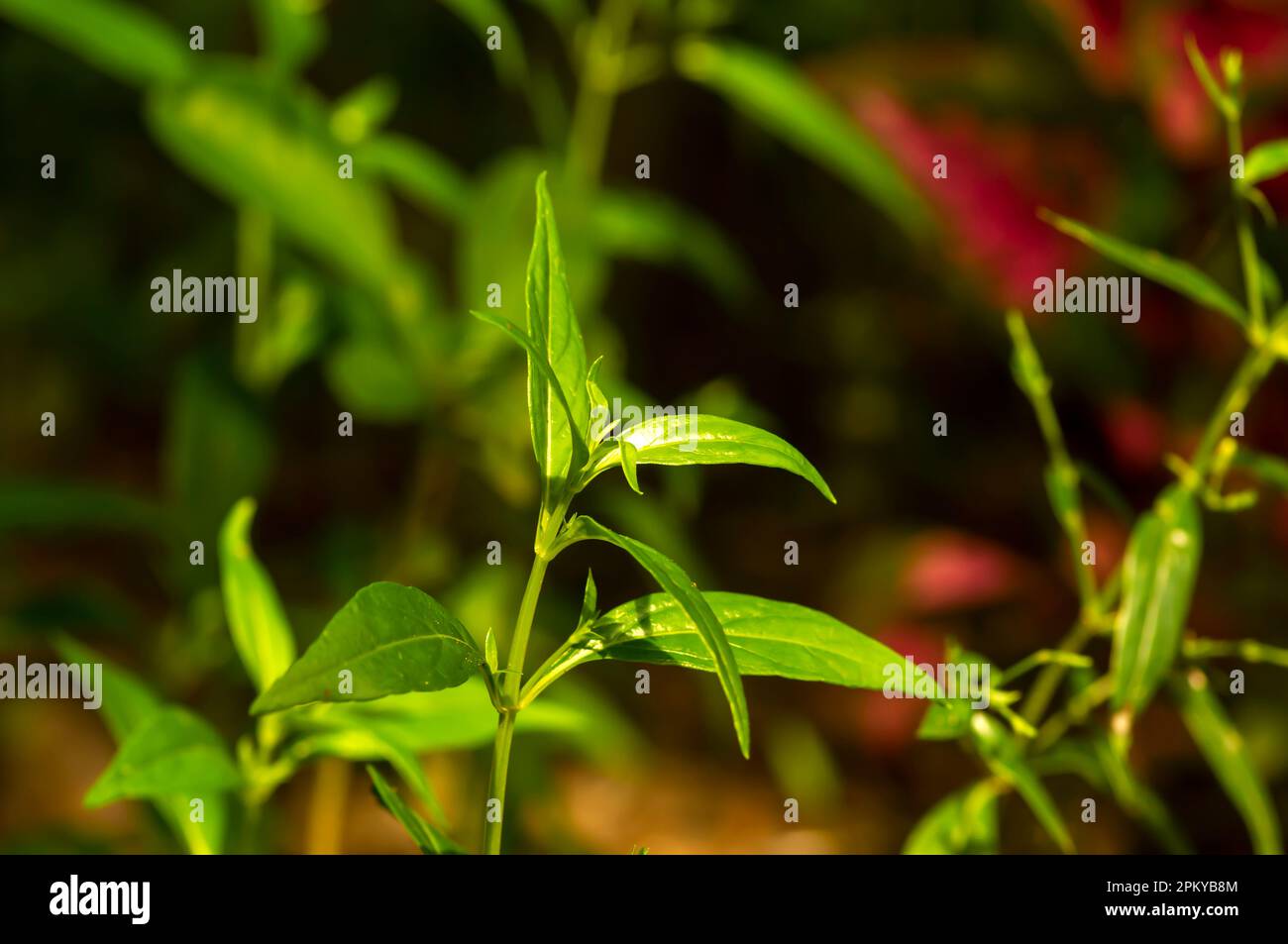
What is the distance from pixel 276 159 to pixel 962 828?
2.12ft

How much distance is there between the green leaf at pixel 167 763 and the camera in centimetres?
46

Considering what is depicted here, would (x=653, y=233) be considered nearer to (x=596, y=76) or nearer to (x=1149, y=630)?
(x=596, y=76)

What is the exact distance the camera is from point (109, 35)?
0.90m

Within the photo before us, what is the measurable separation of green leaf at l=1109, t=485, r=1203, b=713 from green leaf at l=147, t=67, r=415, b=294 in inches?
23.7

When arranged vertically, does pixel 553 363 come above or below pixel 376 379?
below

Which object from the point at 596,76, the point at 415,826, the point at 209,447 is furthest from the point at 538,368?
the point at 596,76

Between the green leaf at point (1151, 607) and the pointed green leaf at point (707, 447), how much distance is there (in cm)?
25

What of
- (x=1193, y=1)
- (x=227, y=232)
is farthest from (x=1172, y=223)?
(x=227, y=232)

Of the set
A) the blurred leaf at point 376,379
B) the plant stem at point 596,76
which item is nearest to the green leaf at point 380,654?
the blurred leaf at point 376,379

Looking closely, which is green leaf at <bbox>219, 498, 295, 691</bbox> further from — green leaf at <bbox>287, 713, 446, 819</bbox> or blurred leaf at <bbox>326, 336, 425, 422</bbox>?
blurred leaf at <bbox>326, 336, 425, 422</bbox>

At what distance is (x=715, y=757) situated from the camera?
1.70 meters

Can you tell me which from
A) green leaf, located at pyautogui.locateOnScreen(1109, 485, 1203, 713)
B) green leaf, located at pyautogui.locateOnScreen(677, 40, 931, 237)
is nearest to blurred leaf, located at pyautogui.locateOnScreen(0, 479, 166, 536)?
green leaf, located at pyautogui.locateOnScreen(677, 40, 931, 237)

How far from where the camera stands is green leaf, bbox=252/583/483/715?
341 mm

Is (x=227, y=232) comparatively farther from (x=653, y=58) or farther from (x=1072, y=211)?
(x=1072, y=211)
